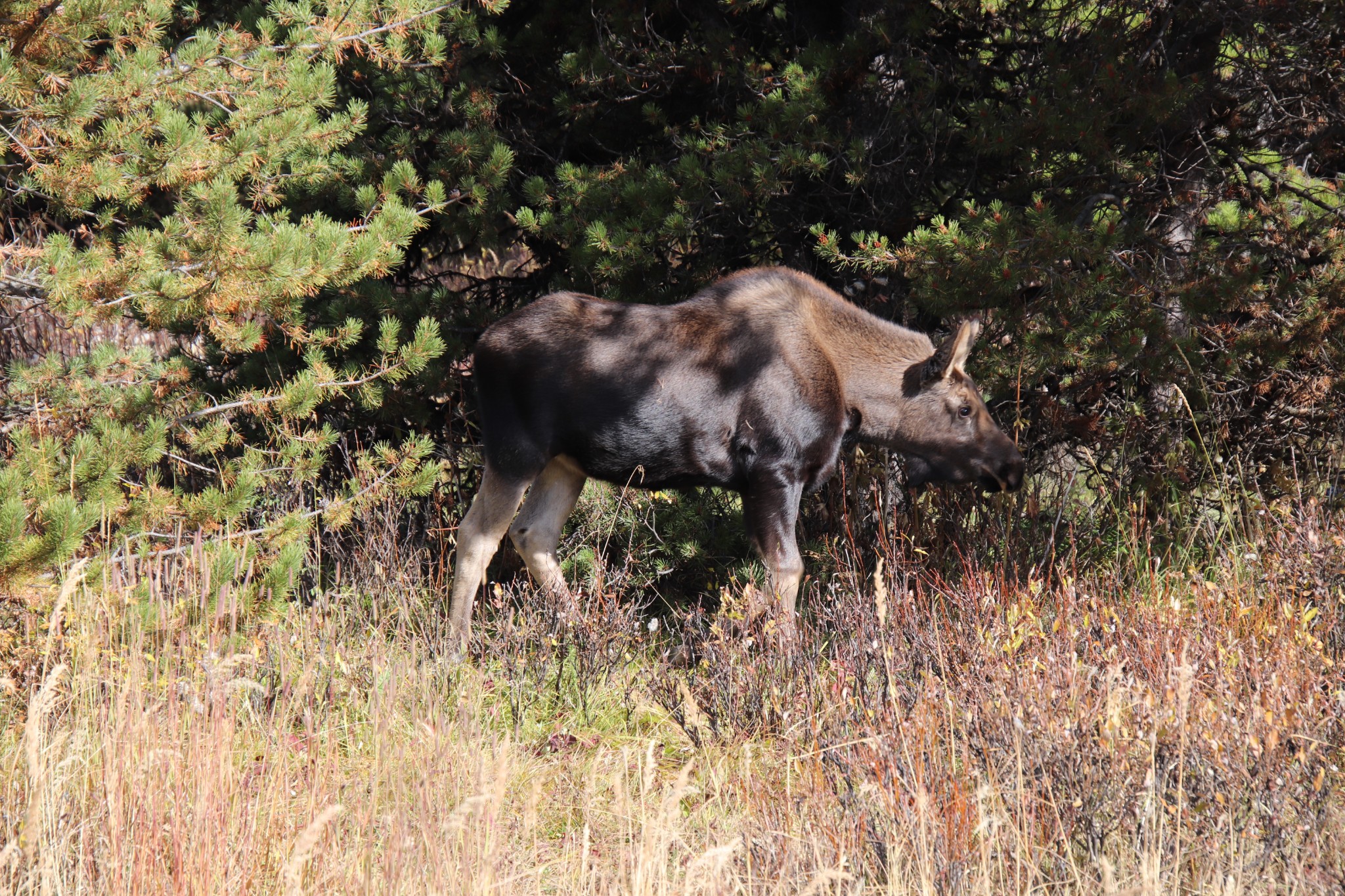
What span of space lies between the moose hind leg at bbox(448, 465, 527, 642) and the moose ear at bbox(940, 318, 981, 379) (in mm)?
2529

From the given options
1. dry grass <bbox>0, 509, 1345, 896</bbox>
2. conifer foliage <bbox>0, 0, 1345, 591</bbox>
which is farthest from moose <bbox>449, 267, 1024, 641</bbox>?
dry grass <bbox>0, 509, 1345, 896</bbox>

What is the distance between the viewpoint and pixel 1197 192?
24.1 feet

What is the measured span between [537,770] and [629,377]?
235 cm

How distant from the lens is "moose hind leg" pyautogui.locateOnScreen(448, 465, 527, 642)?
22.4 feet

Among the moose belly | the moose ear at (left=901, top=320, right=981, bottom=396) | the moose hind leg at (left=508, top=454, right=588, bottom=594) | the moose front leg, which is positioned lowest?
the moose hind leg at (left=508, top=454, right=588, bottom=594)

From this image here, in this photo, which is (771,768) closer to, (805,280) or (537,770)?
(537,770)

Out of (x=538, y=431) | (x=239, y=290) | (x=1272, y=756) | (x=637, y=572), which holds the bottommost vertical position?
(x=637, y=572)

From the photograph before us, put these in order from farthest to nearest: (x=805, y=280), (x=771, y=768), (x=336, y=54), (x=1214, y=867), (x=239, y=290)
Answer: (x=805, y=280) < (x=336, y=54) < (x=239, y=290) < (x=771, y=768) < (x=1214, y=867)

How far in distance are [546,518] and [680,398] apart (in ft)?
4.14

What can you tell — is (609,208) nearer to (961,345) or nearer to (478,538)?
(478,538)

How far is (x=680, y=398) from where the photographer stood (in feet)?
22.2

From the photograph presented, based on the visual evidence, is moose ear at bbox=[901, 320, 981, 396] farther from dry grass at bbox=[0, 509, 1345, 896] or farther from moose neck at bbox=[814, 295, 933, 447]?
dry grass at bbox=[0, 509, 1345, 896]

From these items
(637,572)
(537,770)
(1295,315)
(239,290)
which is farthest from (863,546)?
(239,290)

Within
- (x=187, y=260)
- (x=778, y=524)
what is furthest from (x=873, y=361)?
(x=187, y=260)
